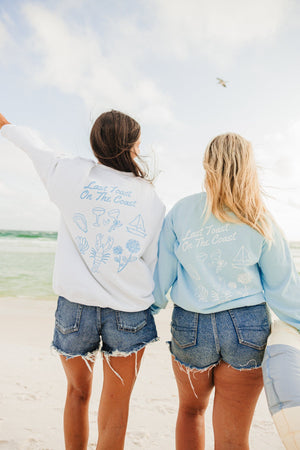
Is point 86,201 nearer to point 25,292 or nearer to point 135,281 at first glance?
point 135,281

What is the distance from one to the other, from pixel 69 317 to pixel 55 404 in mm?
1610

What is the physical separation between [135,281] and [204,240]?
39 cm

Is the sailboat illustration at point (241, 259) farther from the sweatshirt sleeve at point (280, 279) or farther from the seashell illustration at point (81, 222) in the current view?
the seashell illustration at point (81, 222)

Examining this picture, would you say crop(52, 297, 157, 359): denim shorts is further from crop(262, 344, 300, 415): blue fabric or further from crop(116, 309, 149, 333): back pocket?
crop(262, 344, 300, 415): blue fabric

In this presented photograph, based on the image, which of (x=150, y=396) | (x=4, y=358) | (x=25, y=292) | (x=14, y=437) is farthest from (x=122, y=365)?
(x=25, y=292)

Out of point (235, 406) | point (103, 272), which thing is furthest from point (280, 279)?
point (103, 272)

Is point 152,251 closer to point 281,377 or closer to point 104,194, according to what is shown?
point 104,194

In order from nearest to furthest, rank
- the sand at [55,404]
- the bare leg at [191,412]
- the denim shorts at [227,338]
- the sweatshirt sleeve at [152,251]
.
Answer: the denim shorts at [227,338] < the bare leg at [191,412] < the sweatshirt sleeve at [152,251] < the sand at [55,404]

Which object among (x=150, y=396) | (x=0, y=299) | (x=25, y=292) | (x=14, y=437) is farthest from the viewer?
(x=25, y=292)

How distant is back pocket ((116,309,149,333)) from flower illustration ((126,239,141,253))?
294 mm

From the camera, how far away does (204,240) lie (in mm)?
1675

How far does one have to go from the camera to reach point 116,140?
5.63 feet

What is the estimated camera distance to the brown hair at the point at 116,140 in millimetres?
1720

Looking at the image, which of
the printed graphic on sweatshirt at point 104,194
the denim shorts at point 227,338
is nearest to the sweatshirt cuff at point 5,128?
the printed graphic on sweatshirt at point 104,194
